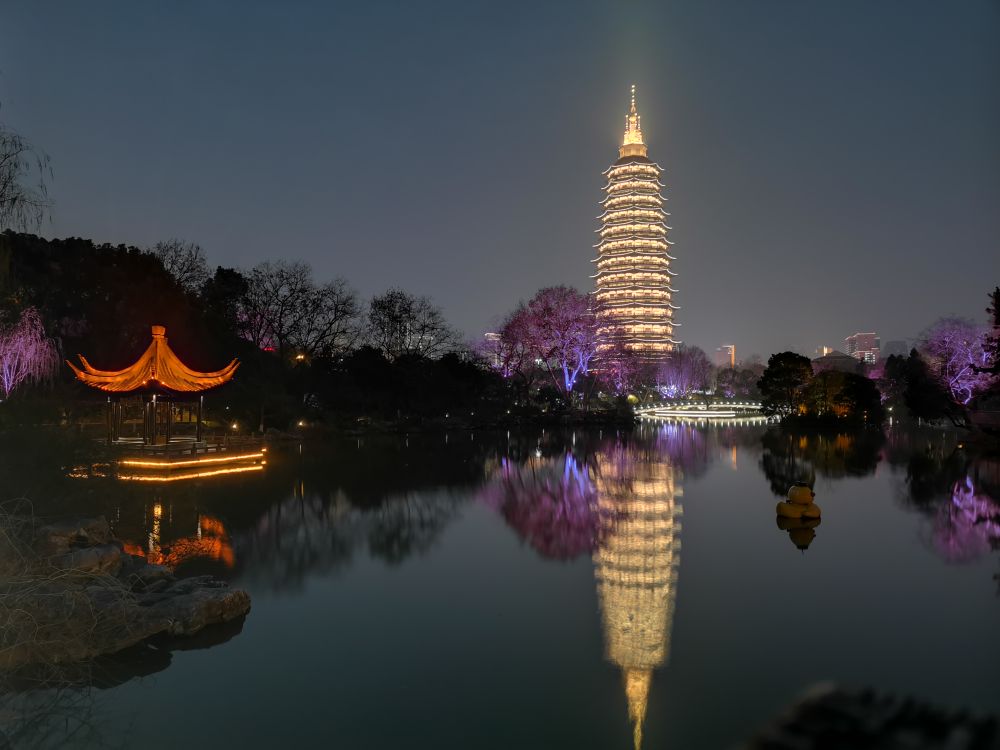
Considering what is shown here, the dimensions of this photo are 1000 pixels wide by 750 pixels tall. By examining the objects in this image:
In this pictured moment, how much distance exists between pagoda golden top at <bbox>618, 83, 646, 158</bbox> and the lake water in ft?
266

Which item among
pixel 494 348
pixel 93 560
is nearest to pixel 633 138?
pixel 494 348

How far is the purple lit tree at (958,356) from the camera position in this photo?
47.8 metres

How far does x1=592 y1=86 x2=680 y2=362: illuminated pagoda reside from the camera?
87.2 meters

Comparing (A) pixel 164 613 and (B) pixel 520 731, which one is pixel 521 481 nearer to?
(A) pixel 164 613

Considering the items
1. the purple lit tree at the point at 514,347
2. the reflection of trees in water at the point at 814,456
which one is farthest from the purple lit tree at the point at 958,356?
the purple lit tree at the point at 514,347

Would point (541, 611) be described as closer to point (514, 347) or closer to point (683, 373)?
point (514, 347)

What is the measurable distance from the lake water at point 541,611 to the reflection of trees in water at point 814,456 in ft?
10.1

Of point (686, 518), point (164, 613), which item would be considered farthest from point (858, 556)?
point (164, 613)

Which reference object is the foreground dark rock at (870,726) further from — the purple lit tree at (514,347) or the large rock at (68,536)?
the purple lit tree at (514,347)

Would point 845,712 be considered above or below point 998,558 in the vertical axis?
above

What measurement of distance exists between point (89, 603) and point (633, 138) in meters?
98.4

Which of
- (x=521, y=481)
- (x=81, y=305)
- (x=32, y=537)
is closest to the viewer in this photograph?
(x=32, y=537)

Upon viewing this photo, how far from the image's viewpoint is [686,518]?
51.2 feet

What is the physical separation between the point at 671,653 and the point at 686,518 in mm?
8254
